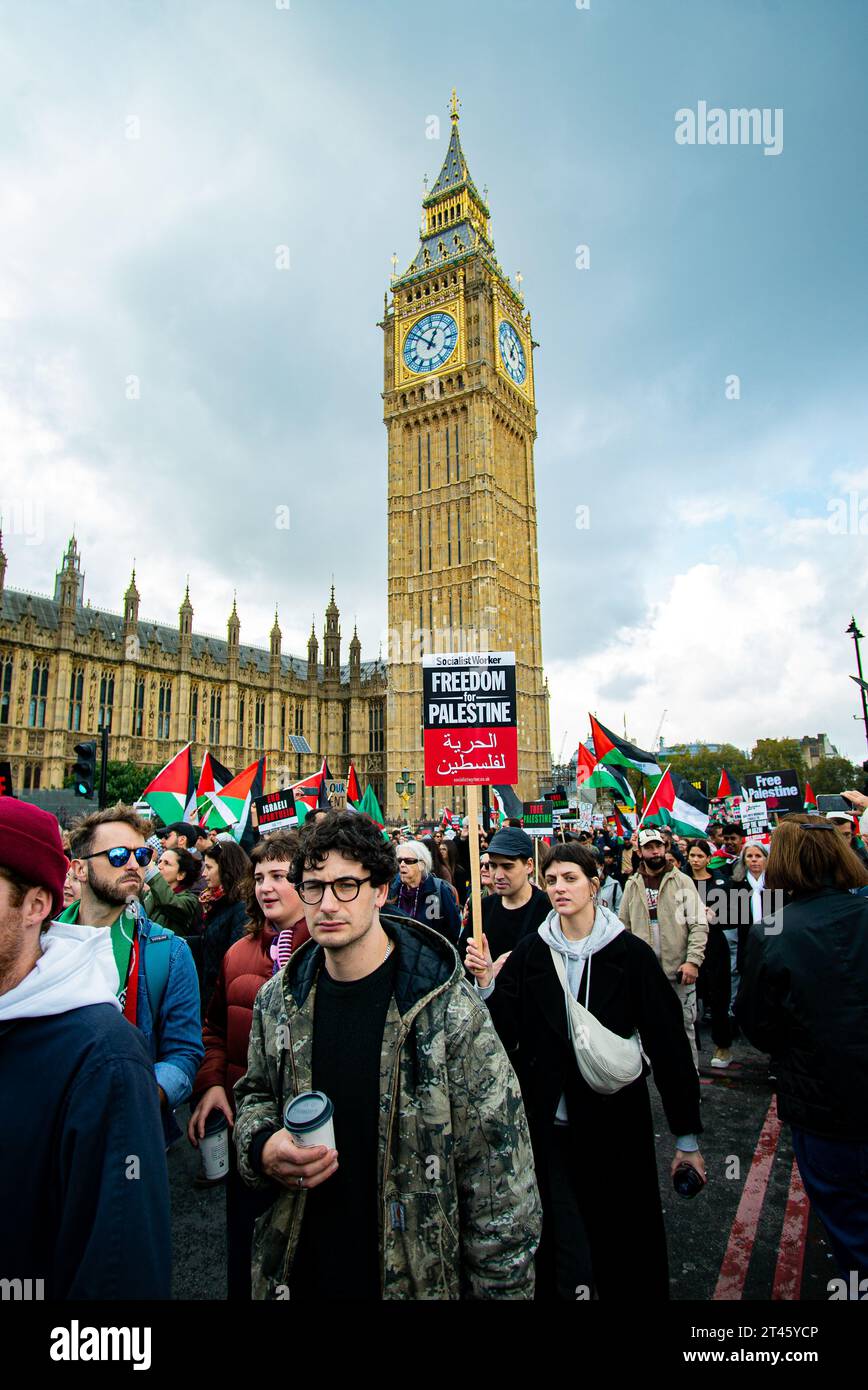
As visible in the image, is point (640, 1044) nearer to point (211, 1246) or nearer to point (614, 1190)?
point (614, 1190)

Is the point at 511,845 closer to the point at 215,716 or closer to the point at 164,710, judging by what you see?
the point at 164,710

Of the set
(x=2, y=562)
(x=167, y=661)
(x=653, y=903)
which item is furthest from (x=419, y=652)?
(x=653, y=903)

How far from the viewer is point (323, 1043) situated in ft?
6.25

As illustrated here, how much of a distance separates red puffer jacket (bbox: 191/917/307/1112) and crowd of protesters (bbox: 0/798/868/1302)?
1 cm

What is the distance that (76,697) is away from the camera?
37875 mm

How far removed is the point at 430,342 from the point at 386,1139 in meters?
51.0

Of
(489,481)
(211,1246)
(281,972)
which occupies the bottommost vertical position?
(211,1246)

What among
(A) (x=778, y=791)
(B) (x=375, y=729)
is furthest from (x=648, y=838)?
(B) (x=375, y=729)

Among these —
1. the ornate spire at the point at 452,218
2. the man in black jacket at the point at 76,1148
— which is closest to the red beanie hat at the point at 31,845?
the man in black jacket at the point at 76,1148

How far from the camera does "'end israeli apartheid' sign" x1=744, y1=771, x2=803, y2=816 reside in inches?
405

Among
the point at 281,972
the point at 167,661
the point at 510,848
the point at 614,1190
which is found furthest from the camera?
the point at 167,661

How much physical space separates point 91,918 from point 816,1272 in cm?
350

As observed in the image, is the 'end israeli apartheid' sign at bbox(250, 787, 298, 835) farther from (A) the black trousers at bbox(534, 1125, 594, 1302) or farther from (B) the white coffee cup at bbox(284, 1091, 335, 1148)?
(B) the white coffee cup at bbox(284, 1091, 335, 1148)

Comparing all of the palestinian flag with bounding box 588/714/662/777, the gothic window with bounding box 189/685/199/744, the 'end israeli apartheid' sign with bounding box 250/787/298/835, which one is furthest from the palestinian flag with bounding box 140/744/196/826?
the gothic window with bounding box 189/685/199/744
